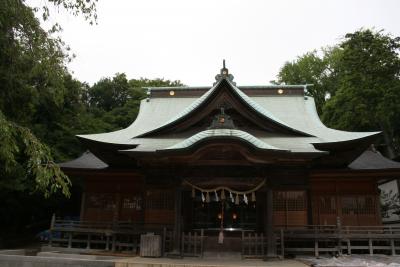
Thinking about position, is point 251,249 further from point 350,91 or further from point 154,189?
point 350,91

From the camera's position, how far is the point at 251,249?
38.1 feet

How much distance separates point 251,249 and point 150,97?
1156cm

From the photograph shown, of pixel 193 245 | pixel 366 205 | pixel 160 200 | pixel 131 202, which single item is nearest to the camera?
pixel 193 245

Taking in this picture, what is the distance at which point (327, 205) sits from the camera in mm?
14172

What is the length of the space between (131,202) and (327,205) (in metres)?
8.44

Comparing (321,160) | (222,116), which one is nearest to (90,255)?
(222,116)

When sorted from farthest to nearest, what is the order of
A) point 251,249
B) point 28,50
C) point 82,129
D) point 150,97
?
point 82,129 < point 150,97 < point 251,249 < point 28,50

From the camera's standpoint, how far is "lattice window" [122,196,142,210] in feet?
50.4

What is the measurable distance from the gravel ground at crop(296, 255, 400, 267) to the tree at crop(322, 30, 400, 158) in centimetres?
1478

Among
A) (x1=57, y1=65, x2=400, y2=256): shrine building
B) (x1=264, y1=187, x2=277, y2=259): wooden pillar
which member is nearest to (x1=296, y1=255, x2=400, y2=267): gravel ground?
(x1=264, y1=187, x2=277, y2=259): wooden pillar

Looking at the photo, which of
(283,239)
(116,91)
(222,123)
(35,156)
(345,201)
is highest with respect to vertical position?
(116,91)

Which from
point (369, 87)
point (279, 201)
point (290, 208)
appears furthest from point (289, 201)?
point (369, 87)

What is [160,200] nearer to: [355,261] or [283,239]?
[283,239]

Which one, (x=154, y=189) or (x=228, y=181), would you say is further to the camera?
(x=154, y=189)
